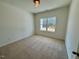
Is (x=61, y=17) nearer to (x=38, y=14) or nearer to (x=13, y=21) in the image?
(x=38, y=14)

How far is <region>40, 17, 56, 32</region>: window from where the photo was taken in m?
5.45

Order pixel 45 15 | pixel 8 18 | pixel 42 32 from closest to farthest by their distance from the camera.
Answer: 1. pixel 8 18
2. pixel 45 15
3. pixel 42 32

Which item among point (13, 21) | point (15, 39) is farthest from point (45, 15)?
point (15, 39)

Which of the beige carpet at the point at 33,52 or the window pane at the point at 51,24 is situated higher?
the window pane at the point at 51,24

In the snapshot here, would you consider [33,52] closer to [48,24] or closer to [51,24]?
[51,24]

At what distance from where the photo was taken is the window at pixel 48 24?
215 inches

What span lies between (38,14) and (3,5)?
3.57 metres

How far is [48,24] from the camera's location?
594 cm

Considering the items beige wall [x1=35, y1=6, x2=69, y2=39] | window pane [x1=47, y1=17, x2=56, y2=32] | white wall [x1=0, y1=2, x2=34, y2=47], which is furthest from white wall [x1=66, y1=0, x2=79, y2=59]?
white wall [x1=0, y1=2, x2=34, y2=47]

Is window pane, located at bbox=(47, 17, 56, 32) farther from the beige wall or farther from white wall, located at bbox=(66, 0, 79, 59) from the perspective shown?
white wall, located at bbox=(66, 0, 79, 59)

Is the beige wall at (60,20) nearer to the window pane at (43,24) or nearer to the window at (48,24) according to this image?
the window at (48,24)

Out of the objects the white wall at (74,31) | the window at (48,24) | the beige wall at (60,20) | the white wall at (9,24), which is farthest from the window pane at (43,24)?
the white wall at (74,31)

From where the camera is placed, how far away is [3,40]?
3625 mm

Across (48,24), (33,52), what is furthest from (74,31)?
(48,24)
